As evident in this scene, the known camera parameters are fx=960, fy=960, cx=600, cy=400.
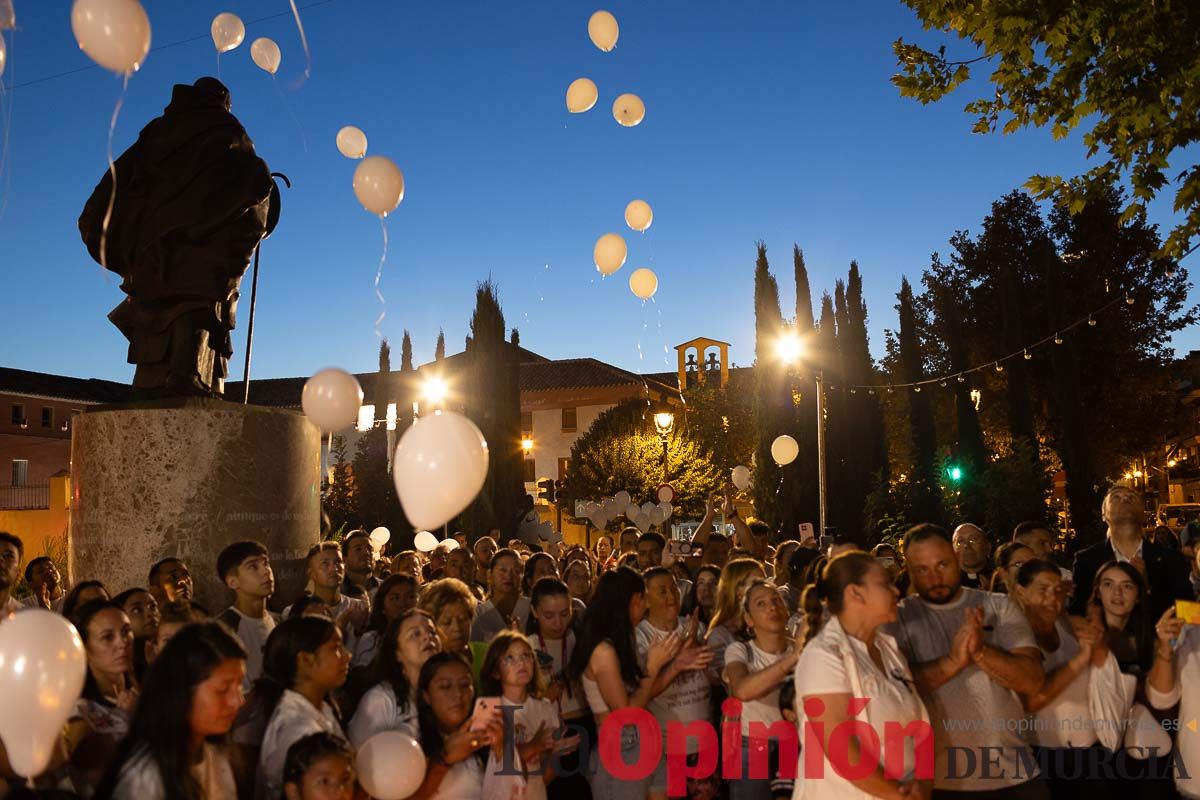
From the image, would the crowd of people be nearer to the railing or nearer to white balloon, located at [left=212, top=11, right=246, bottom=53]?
white balloon, located at [left=212, top=11, right=246, bottom=53]

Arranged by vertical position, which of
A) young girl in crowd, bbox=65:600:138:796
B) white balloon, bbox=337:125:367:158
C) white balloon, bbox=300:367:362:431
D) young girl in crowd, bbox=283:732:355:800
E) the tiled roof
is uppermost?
the tiled roof

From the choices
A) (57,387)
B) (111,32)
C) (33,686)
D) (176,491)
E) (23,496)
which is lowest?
(33,686)

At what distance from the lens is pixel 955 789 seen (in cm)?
388

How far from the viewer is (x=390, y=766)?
11.4ft

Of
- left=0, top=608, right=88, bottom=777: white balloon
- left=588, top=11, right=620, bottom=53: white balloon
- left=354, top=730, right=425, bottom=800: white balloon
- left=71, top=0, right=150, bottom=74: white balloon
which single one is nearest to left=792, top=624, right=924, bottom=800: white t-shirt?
left=354, top=730, right=425, bottom=800: white balloon

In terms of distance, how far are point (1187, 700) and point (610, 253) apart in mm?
6425

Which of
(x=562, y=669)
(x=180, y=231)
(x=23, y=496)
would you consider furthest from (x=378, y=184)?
(x=23, y=496)

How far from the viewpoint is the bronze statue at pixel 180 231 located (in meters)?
7.22

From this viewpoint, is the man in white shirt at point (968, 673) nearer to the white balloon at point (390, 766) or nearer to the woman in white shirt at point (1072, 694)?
the woman in white shirt at point (1072, 694)

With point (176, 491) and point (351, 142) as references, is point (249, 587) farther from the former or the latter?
point (351, 142)

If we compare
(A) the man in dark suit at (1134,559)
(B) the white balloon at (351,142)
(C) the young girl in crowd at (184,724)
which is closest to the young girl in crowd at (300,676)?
(C) the young girl in crowd at (184,724)

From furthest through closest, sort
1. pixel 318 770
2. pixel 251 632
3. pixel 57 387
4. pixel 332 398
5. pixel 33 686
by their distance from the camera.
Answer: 1. pixel 57 387
2. pixel 332 398
3. pixel 251 632
4. pixel 318 770
5. pixel 33 686

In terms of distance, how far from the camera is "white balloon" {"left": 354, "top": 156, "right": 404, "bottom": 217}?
707 centimetres

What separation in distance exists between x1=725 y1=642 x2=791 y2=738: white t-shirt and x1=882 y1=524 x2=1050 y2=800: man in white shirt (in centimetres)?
79
